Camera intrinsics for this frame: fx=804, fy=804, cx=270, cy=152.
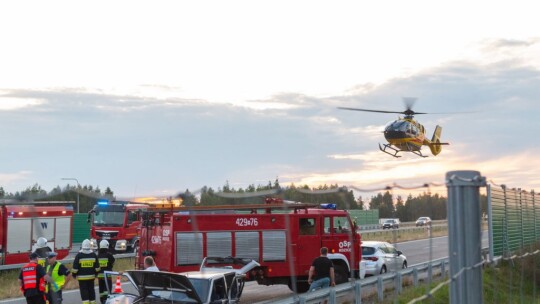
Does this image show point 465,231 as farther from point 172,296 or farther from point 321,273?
point 321,273

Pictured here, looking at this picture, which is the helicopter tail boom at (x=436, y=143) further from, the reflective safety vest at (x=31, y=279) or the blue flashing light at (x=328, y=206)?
the reflective safety vest at (x=31, y=279)

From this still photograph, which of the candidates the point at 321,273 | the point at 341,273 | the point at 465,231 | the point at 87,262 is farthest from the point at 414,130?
the point at 465,231

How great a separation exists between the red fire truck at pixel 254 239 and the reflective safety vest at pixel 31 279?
535 centimetres

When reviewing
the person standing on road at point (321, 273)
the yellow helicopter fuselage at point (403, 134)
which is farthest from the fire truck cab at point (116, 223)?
the person standing on road at point (321, 273)

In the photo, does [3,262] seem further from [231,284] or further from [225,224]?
[231,284]

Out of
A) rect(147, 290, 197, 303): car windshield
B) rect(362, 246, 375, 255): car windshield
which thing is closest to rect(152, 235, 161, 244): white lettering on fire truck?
rect(362, 246, 375, 255): car windshield

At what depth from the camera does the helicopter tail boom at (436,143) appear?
48.0 m

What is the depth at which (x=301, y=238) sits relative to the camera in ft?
66.6

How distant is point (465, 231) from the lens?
4.91m

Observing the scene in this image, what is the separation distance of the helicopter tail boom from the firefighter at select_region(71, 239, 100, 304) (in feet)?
107

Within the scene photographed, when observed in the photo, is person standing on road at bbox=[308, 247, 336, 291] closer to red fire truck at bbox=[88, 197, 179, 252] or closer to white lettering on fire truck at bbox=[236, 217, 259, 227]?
white lettering on fire truck at bbox=[236, 217, 259, 227]

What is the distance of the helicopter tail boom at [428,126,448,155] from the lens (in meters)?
48.0

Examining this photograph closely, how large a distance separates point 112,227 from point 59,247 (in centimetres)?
808

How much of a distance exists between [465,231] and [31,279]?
10.5m
